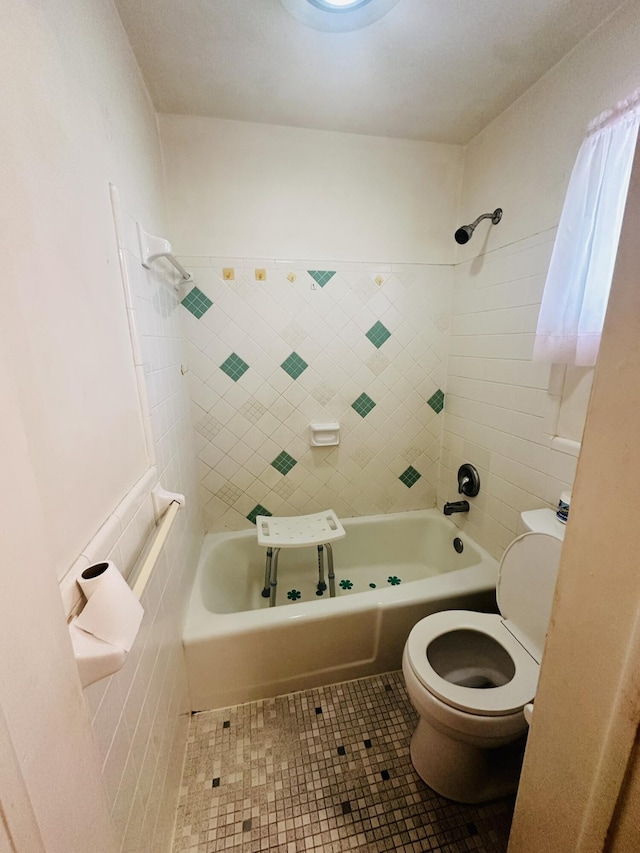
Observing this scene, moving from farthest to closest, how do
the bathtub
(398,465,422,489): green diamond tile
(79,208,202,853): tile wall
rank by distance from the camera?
1. (398,465,422,489): green diamond tile
2. the bathtub
3. (79,208,202,853): tile wall

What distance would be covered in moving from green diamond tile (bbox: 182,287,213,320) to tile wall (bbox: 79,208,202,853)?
0.25 feet

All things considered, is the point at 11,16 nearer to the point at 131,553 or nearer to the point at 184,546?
the point at 131,553

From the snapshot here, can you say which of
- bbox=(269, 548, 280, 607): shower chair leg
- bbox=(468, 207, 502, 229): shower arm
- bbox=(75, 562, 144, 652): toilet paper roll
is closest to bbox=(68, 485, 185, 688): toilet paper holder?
bbox=(75, 562, 144, 652): toilet paper roll

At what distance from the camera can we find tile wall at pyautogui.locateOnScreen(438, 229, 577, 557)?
133 centimetres

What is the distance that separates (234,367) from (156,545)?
1.11 meters

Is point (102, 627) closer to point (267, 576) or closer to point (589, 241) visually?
point (267, 576)

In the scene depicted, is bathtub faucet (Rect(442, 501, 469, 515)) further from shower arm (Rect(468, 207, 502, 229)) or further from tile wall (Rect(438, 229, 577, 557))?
shower arm (Rect(468, 207, 502, 229))

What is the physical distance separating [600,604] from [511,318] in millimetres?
1367

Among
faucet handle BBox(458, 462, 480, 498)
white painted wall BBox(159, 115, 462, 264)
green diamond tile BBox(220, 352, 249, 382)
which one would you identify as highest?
white painted wall BBox(159, 115, 462, 264)

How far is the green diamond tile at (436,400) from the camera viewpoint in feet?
6.57

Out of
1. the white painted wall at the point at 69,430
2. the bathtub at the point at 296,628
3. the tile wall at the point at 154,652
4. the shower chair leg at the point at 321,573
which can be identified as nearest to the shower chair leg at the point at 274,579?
the bathtub at the point at 296,628

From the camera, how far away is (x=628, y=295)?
14.8 inches

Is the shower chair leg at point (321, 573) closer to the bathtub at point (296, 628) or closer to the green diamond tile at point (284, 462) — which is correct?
the bathtub at point (296, 628)

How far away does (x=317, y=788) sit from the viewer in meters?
1.12
